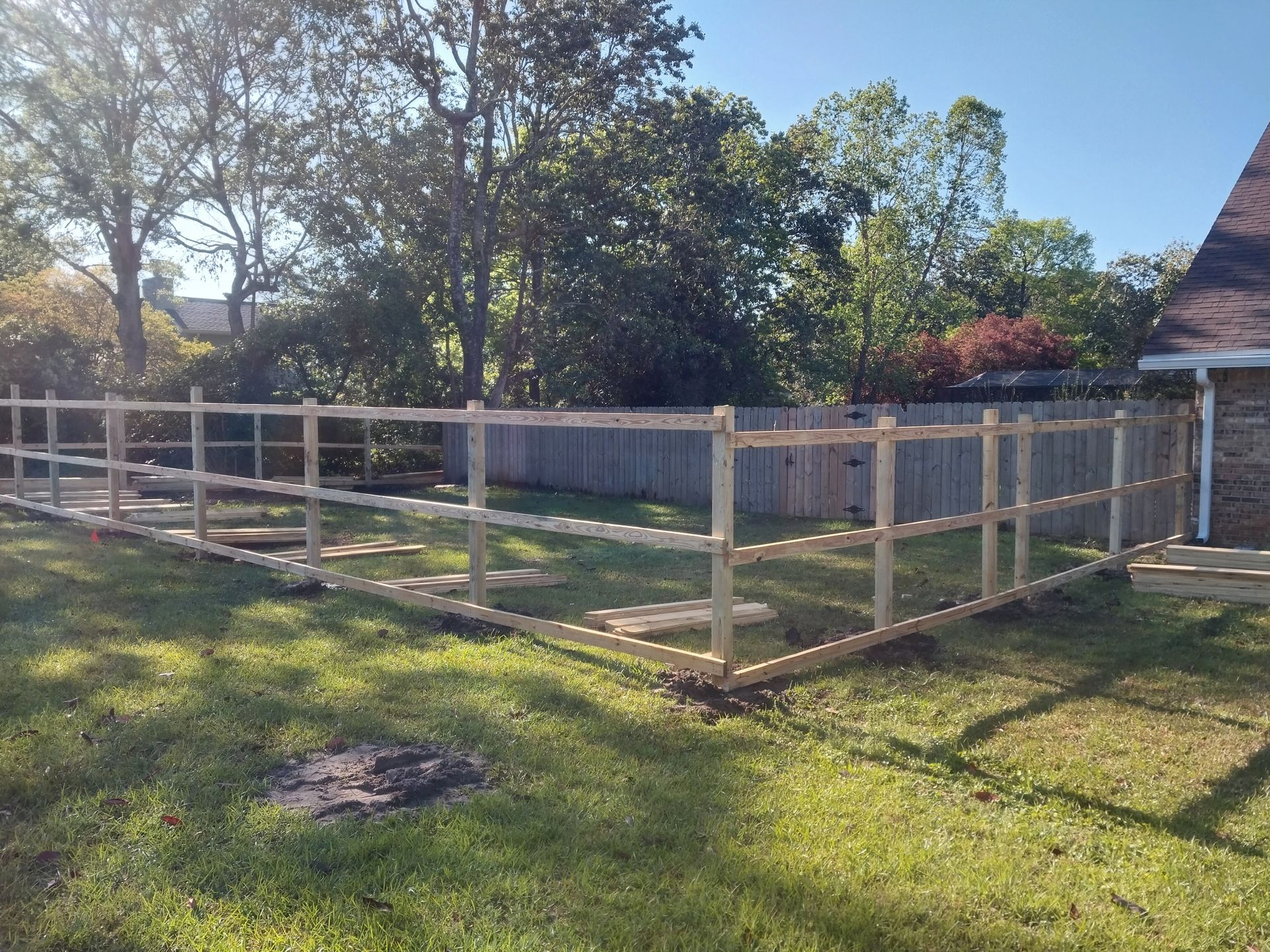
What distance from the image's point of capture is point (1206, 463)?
10844 millimetres

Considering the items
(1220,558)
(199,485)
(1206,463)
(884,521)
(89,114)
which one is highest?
(89,114)

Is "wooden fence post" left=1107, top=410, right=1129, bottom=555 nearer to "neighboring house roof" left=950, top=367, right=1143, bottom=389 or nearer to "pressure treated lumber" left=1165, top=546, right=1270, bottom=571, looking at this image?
"pressure treated lumber" left=1165, top=546, right=1270, bottom=571

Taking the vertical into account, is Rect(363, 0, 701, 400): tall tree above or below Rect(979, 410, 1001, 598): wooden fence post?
above

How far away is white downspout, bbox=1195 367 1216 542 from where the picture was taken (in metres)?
10.7

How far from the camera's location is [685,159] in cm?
2180

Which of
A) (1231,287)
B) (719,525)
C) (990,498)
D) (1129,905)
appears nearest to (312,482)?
(719,525)

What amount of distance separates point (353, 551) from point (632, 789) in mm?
6623

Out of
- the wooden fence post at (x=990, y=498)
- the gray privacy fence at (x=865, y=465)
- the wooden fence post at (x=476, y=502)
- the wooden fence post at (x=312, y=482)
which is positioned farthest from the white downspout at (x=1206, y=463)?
the wooden fence post at (x=312, y=482)

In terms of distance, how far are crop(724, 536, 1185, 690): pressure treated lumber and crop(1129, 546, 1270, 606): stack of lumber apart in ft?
1.91

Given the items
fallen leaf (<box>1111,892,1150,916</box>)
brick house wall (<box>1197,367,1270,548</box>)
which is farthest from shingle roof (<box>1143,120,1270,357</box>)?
fallen leaf (<box>1111,892,1150,916</box>)

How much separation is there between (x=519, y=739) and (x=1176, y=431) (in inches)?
372

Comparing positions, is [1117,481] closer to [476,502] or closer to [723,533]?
[723,533]

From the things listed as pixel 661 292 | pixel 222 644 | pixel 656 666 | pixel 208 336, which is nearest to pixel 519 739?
pixel 656 666

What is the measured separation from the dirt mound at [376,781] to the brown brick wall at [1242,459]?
9.57m
